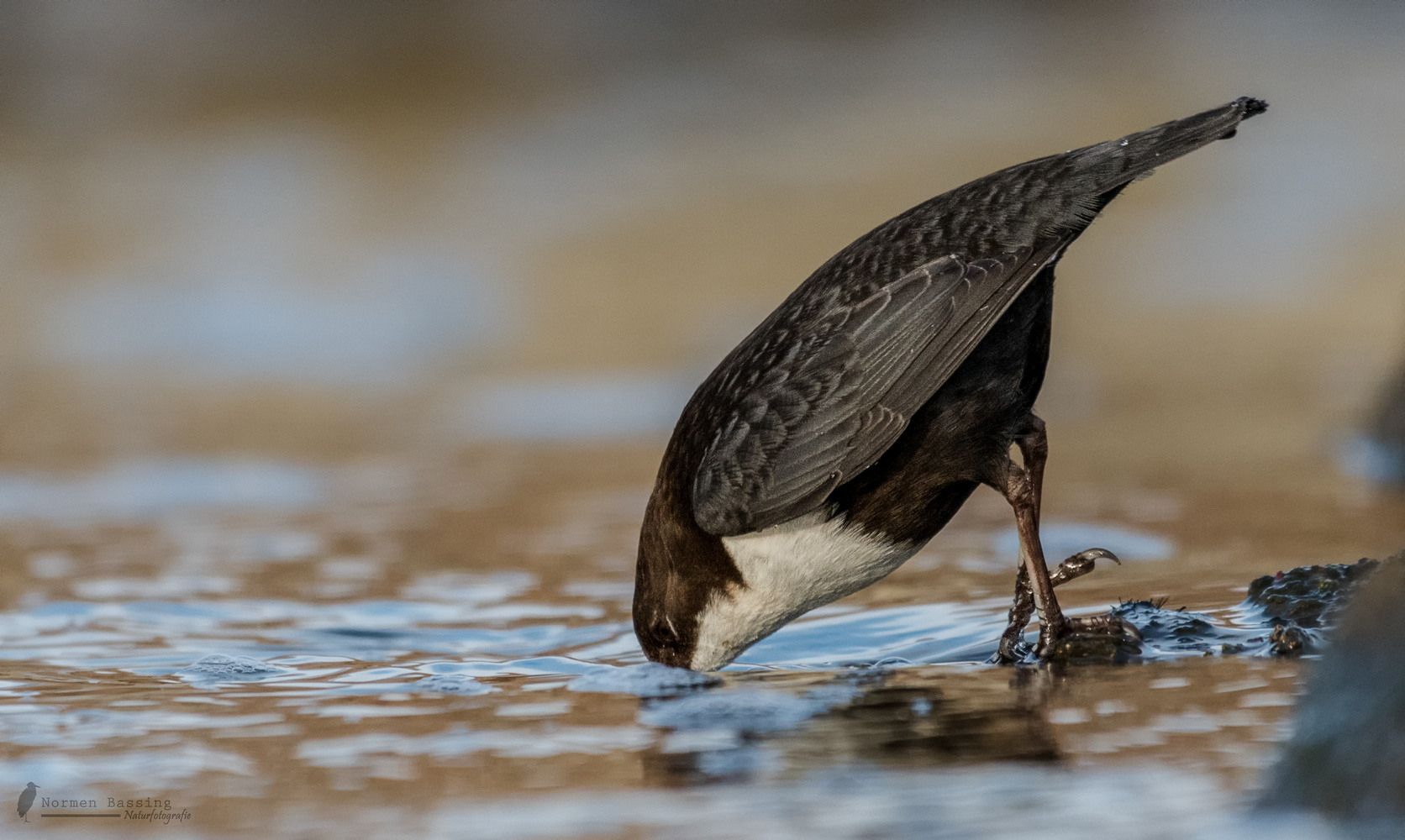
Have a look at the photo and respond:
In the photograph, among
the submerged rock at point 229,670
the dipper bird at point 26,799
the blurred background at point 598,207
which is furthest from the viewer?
the blurred background at point 598,207

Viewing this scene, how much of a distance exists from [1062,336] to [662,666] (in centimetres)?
690

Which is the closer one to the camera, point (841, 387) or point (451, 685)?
point (451, 685)

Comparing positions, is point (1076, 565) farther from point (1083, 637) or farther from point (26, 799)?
point (26, 799)

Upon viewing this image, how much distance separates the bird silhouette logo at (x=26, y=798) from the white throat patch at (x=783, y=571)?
1751 mm

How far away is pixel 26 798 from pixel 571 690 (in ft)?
4.40

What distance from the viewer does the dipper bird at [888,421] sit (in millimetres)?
4207

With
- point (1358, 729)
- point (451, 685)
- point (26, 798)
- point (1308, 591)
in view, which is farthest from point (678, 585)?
point (1358, 729)

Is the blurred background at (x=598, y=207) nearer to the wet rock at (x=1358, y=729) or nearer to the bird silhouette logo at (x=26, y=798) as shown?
the wet rock at (x=1358, y=729)

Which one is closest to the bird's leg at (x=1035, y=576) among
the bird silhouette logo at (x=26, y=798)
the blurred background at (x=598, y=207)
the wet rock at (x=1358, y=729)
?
the wet rock at (x=1358, y=729)

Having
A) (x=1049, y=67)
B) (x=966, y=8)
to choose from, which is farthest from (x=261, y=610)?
(x=966, y=8)

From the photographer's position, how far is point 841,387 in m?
4.35

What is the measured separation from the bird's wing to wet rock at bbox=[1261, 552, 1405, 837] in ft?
4.64

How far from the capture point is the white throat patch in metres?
4.39

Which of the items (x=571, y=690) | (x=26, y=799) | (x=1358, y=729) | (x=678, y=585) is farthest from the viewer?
(x=678, y=585)
